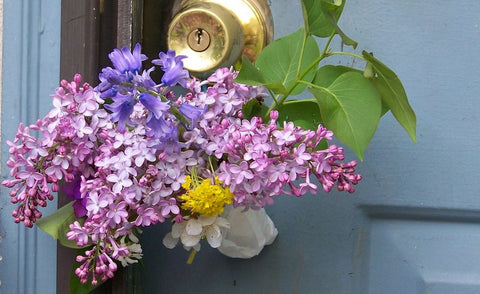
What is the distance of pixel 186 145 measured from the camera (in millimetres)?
722

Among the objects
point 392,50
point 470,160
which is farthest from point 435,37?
point 470,160

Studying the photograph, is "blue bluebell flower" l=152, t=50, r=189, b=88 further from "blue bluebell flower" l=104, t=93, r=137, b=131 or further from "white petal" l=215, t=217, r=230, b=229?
"white petal" l=215, t=217, r=230, b=229

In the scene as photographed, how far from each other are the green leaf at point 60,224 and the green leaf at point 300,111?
281mm

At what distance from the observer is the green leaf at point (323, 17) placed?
693mm

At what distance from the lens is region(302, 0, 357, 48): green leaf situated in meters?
0.69

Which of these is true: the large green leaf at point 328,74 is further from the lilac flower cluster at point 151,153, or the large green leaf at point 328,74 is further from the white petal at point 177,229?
the white petal at point 177,229

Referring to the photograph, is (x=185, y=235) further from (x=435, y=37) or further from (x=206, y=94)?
(x=435, y=37)

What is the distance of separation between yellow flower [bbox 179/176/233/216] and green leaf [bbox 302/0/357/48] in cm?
20

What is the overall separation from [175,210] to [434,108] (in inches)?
17.0

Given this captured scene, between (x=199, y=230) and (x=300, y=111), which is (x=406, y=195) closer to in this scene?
(x=300, y=111)

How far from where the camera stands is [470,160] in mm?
943

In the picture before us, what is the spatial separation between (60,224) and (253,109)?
0.27m

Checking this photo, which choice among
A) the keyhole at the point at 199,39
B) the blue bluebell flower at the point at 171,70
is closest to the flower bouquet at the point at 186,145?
the blue bluebell flower at the point at 171,70

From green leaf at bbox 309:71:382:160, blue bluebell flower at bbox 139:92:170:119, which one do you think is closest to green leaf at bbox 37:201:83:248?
blue bluebell flower at bbox 139:92:170:119
